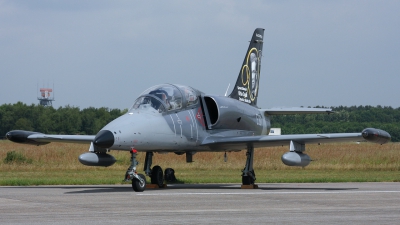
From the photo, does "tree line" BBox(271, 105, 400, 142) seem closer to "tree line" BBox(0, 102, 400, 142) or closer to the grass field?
"tree line" BBox(0, 102, 400, 142)

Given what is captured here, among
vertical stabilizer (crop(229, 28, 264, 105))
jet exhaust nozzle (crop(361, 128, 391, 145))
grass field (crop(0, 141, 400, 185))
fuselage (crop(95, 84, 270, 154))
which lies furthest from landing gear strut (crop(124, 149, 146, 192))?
grass field (crop(0, 141, 400, 185))

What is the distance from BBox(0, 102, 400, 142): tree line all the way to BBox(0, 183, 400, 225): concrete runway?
56.5 meters

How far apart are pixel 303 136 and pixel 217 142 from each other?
2.70m

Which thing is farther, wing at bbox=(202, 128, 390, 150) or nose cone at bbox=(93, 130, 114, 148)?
wing at bbox=(202, 128, 390, 150)

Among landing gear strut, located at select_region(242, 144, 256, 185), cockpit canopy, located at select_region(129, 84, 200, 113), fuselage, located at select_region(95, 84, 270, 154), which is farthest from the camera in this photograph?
landing gear strut, located at select_region(242, 144, 256, 185)

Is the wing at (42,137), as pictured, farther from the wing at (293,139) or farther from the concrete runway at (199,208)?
the concrete runway at (199,208)

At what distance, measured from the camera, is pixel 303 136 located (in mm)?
21000

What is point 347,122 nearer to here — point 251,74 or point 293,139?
point 251,74

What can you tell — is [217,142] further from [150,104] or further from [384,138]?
[384,138]

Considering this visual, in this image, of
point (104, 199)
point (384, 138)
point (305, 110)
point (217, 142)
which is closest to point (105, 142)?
point (104, 199)

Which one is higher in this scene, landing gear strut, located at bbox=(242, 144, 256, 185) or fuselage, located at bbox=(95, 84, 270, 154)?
fuselage, located at bbox=(95, 84, 270, 154)

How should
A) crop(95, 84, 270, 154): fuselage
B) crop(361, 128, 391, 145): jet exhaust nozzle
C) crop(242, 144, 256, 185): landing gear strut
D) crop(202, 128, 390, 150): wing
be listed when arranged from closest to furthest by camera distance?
crop(95, 84, 270, 154): fuselage < crop(361, 128, 391, 145): jet exhaust nozzle < crop(202, 128, 390, 150): wing < crop(242, 144, 256, 185): landing gear strut

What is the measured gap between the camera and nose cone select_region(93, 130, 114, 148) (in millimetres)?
17484

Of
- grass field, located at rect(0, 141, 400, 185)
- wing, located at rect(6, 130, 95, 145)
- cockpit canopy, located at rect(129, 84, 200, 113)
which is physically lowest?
grass field, located at rect(0, 141, 400, 185)
